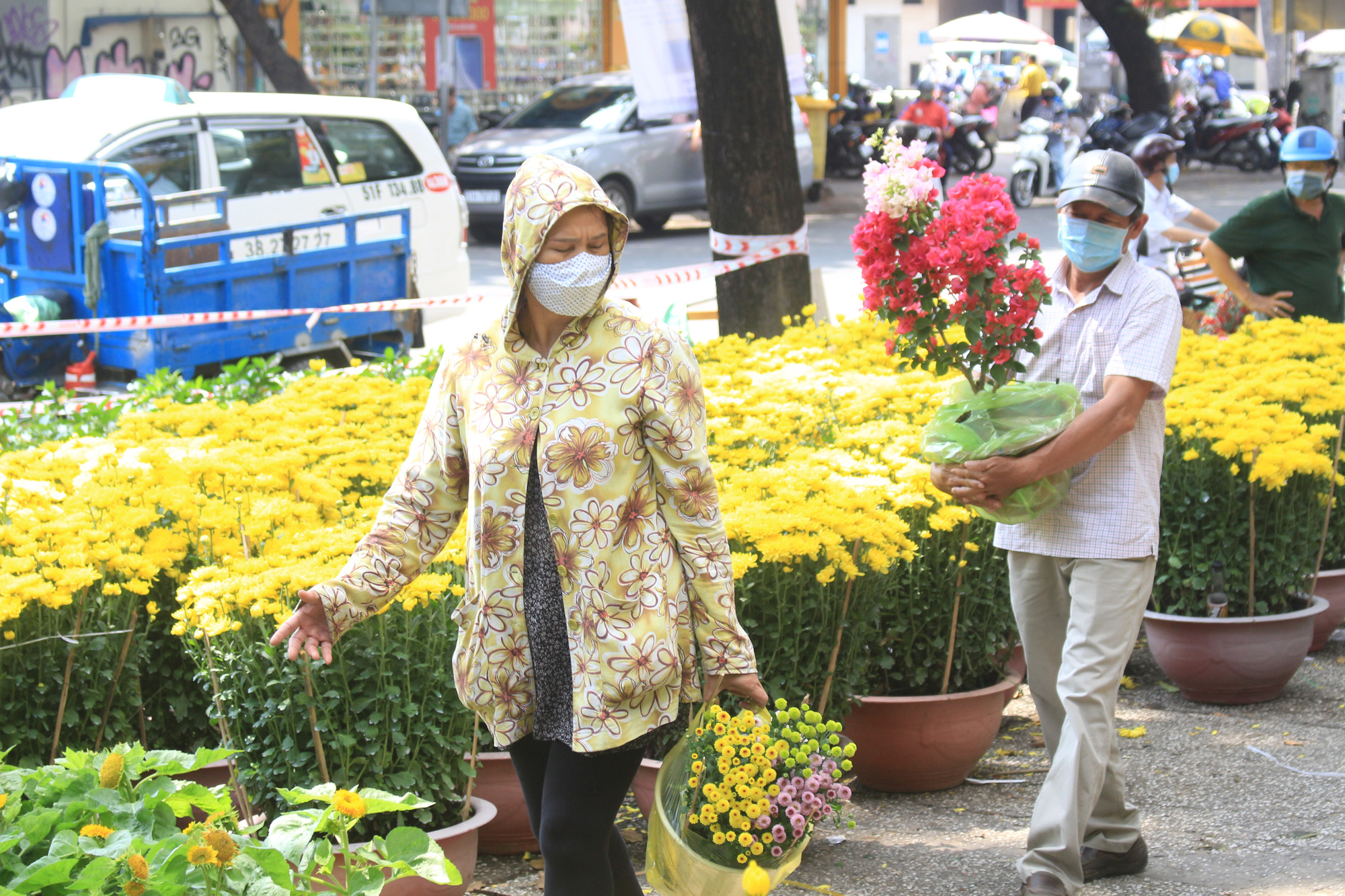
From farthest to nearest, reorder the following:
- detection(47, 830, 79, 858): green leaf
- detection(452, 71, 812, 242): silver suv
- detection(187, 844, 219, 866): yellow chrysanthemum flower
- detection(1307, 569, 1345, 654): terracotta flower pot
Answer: detection(452, 71, 812, 242): silver suv < detection(1307, 569, 1345, 654): terracotta flower pot < detection(47, 830, 79, 858): green leaf < detection(187, 844, 219, 866): yellow chrysanthemum flower

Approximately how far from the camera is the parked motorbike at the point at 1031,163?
2208 cm

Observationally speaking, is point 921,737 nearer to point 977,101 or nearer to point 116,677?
point 116,677

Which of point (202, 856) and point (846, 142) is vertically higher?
point (846, 142)

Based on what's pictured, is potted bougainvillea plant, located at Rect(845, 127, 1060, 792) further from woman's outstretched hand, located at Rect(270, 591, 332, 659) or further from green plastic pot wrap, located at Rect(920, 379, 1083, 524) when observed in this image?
woman's outstretched hand, located at Rect(270, 591, 332, 659)

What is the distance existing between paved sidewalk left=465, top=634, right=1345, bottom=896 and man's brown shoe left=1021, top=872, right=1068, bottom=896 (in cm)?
21

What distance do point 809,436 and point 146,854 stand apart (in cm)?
310

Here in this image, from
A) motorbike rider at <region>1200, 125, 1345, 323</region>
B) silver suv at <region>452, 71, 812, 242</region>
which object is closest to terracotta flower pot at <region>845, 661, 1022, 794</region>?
motorbike rider at <region>1200, 125, 1345, 323</region>

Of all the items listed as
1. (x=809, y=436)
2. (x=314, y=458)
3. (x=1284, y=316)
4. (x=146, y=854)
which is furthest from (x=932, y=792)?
(x=1284, y=316)

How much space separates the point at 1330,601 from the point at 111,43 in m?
19.2

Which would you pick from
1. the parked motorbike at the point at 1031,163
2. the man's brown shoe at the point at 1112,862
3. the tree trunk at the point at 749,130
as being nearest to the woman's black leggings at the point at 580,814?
the man's brown shoe at the point at 1112,862

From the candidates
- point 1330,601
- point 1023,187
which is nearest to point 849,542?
point 1330,601

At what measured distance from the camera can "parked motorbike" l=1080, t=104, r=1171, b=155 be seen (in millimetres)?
20750

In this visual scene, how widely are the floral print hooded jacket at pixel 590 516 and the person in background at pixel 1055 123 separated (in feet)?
56.9

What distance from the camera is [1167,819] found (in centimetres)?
400
